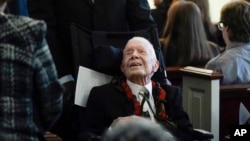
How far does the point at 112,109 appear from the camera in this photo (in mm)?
3055

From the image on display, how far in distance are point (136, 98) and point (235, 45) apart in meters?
1.04

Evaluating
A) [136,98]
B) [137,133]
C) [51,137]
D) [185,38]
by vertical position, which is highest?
[137,133]

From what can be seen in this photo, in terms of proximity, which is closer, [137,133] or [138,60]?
[137,133]

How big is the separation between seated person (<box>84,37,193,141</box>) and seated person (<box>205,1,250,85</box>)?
0.78 m

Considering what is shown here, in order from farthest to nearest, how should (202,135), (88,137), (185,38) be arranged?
(185,38)
(202,135)
(88,137)

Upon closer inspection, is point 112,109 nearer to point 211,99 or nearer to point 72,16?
point 72,16

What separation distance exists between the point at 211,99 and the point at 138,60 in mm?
646

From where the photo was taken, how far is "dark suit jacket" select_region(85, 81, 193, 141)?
9.89ft

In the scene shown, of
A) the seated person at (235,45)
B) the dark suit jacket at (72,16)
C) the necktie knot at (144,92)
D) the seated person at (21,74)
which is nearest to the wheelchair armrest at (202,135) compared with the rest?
the necktie knot at (144,92)

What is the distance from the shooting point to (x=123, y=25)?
3.34 meters

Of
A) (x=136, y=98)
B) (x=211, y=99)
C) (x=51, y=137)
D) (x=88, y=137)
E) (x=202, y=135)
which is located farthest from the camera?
(x=211, y=99)

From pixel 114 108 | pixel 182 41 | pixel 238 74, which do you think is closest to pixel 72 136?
pixel 114 108

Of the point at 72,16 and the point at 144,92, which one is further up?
the point at 72,16

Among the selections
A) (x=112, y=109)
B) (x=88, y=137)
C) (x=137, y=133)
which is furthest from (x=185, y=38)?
(x=137, y=133)
